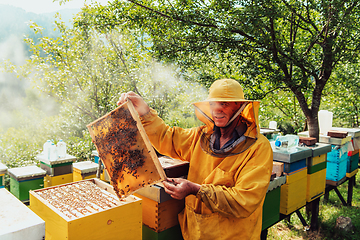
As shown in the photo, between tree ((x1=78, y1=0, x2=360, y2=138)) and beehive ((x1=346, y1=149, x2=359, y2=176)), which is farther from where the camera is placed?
beehive ((x1=346, y1=149, x2=359, y2=176))

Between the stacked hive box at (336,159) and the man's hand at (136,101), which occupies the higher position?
the man's hand at (136,101)

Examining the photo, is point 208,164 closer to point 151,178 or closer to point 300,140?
point 151,178

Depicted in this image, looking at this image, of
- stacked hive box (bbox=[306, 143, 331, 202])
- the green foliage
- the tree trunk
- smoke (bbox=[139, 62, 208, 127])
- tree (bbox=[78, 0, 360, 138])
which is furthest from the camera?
smoke (bbox=[139, 62, 208, 127])

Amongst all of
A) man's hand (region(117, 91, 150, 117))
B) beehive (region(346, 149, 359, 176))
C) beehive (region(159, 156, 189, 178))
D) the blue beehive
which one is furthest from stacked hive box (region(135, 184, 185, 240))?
beehive (region(346, 149, 359, 176))

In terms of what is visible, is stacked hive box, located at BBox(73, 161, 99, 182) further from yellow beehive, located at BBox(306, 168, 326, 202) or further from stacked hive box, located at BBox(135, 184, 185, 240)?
yellow beehive, located at BBox(306, 168, 326, 202)

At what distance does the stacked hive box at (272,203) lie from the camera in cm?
272

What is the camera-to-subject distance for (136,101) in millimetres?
1932

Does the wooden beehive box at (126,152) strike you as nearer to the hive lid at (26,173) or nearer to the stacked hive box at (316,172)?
the hive lid at (26,173)

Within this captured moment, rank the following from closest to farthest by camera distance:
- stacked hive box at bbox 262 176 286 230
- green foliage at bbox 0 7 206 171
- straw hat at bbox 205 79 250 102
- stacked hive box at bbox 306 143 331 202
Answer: straw hat at bbox 205 79 250 102, stacked hive box at bbox 262 176 286 230, stacked hive box at bbox 306 143 331 202, green foliage at bbox 0 7 206 171

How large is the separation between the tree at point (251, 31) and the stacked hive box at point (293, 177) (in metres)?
1.74

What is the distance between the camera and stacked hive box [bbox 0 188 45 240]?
1017mm

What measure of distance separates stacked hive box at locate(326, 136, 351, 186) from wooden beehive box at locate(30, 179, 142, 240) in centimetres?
421

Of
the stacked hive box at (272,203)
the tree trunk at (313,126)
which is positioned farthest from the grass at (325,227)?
the stacked hive box at (272,203)

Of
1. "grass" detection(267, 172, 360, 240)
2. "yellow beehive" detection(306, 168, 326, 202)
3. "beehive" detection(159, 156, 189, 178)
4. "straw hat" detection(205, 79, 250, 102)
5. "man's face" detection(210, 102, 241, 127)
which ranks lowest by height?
"grass" detection(267, 172, 360, 240)
